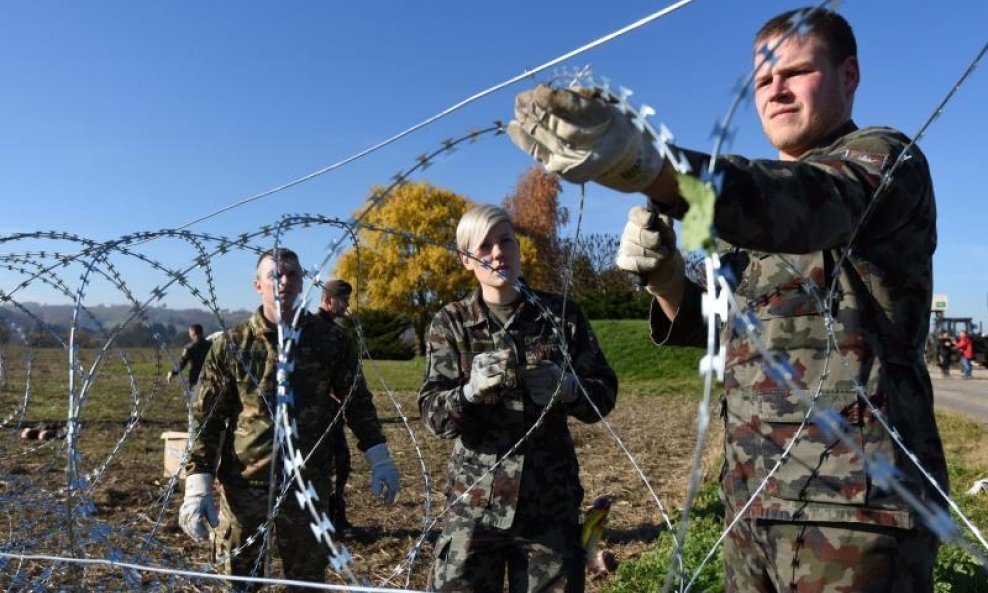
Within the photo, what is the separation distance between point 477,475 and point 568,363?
0.55 metres

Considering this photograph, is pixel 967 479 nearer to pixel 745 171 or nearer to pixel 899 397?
pixel 899 397

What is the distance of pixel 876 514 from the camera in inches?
68.1

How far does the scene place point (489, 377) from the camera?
2.70 m

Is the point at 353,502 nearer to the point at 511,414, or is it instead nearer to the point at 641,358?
the point at 511,414

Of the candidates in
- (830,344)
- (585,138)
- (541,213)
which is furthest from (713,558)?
(541,213)

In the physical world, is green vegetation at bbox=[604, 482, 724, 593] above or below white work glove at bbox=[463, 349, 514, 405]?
below

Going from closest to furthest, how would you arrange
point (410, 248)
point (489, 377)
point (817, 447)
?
point (817, 447)
point (489, 377)
point (410, 248)

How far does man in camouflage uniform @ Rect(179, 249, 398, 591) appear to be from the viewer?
11.8 feet

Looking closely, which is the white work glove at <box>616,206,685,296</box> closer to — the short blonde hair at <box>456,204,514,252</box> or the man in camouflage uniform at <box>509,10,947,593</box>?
the man in camouflage uniform at <box>509,10,947,593</box>

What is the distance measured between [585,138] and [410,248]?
10.3 meters

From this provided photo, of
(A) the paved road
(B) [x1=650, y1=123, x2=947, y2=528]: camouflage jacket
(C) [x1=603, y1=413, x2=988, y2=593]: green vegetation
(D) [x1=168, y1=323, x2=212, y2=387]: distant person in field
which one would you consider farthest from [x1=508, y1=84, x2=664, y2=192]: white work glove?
(D) [x1=168, y1=323, x2=212, y2=387]: distant person in field

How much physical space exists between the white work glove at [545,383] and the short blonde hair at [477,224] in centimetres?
55

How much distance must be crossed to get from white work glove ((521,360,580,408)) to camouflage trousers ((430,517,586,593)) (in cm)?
47

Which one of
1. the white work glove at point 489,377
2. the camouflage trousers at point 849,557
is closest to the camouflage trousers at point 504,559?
the white work glove at point 489,377
